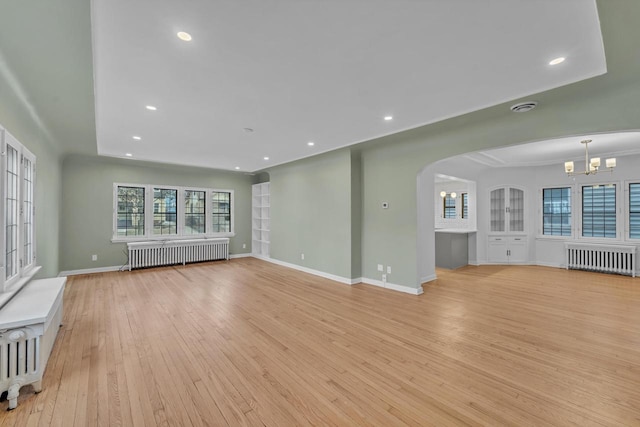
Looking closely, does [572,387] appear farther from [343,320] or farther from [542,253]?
[542,253]

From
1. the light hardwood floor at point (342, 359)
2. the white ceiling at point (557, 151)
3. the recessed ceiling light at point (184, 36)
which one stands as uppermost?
the white ceiling at point (557, 151)

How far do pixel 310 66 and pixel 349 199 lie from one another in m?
3.30

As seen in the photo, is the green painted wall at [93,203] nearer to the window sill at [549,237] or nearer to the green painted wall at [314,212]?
the green painted wall at [314,212]

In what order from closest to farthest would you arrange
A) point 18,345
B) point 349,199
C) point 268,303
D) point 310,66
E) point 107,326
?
point 18,345 < point 310,66 < point 107,326 < point 268,303 < point 349,199

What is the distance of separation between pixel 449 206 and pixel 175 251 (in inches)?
333

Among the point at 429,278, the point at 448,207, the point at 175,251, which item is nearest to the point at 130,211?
the point at 175,251

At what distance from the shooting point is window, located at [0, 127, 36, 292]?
2.51 meters

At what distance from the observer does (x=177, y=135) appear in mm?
4547

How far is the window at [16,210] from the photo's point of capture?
2505 millimetres

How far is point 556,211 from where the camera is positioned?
23.5ft

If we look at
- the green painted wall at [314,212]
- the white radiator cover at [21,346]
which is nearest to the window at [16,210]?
the white radiator cover at [21,346]

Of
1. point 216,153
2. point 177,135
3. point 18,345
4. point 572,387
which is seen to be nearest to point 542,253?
point 572,387

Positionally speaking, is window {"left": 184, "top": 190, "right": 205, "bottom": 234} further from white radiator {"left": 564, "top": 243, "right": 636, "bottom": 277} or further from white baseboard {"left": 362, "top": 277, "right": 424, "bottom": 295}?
white radiator {"left": 564, "top": 243, "right": 636, "bottom": 277}

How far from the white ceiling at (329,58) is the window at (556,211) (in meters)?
5.96
